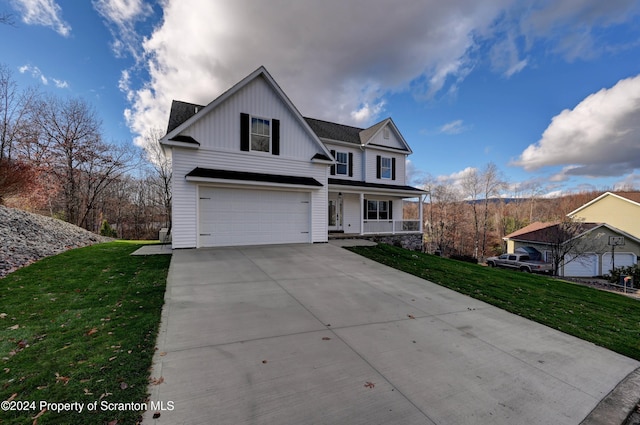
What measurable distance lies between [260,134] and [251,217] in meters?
3.77

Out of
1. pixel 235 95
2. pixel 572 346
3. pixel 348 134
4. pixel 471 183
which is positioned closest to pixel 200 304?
pixel 572 346

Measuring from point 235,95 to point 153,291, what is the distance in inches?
345

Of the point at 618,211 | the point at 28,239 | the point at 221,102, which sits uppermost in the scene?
the point at 221,102

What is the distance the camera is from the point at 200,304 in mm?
5090

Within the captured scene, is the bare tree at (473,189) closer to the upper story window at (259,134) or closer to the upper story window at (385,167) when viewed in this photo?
the upper story window at (385,167)

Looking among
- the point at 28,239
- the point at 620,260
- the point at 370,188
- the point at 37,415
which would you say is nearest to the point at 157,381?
the point at 37,415

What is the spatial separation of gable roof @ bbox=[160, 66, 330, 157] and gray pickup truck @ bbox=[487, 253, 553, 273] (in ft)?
67.7

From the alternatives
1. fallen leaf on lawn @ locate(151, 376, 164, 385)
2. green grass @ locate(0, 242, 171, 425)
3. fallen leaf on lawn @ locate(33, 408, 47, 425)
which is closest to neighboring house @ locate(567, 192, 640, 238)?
fallen leaf on lawn @ locate(151, 376, 164, 385)

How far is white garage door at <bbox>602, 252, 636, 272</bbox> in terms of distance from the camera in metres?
23.4

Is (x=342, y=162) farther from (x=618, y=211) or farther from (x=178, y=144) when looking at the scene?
(x=618, y=211)

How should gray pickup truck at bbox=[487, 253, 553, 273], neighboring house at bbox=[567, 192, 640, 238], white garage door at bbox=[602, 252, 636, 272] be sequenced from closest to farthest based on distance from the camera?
gray pickup truck at bbox=[487, 253, 553, 273]
white garage door at bbox=[602, 252, 636, 272]
neighboring house at bbox=[567, 192, 640, 238]

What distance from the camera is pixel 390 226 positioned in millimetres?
17469

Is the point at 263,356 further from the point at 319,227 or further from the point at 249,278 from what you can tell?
the point at 319,227

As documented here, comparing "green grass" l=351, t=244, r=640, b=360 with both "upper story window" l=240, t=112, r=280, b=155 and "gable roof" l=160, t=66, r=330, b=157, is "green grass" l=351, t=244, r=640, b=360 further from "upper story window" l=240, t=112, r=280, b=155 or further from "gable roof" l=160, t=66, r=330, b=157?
"gable roof" l=160, t=66, r=330, b=157
